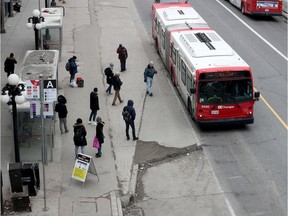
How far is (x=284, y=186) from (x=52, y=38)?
1838cm

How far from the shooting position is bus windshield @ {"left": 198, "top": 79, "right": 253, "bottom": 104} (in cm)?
2580

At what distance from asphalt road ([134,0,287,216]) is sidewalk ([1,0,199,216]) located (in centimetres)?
157

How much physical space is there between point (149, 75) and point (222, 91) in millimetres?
4957

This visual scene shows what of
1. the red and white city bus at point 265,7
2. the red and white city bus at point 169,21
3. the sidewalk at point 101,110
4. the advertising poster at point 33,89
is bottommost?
the sidewalk at point 101,110

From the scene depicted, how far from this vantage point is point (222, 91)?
25.9 metres

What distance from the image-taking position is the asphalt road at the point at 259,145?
69.7ft

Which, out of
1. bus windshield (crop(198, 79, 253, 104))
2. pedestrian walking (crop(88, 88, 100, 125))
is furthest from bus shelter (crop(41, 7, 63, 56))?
bus windshield (crop(198, 79, 253, 104))

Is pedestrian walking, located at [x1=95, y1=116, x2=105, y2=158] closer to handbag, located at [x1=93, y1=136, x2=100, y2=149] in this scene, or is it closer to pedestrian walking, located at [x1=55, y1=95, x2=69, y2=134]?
handbag, located at [x1=93, y1=136, x2=100, y2=149]

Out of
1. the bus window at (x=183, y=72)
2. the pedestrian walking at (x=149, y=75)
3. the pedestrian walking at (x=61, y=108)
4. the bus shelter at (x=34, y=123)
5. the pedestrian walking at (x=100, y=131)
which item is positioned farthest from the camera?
the pedestrian walking at (x=149, y=75)

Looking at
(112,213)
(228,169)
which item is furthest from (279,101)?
(112,213)

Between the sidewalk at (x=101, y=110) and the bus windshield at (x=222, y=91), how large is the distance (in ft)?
5.00

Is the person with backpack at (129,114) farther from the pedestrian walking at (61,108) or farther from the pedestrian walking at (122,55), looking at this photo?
the pedestrian walking at (122,55)

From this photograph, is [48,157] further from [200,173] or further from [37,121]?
[200,173]

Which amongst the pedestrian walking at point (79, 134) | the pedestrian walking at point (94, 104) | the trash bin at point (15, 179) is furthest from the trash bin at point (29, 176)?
the pedestrian walking at point (94, 104)
